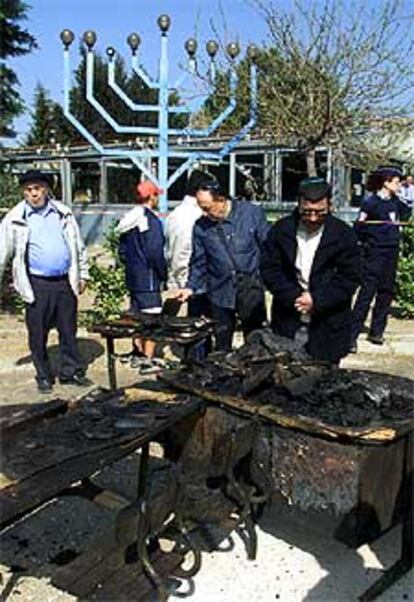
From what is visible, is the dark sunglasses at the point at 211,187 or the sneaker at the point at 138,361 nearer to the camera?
the dark sunglasses at the point at 211,187

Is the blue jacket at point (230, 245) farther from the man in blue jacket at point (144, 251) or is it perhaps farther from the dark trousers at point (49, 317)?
the dark trousers at point (49, 317)

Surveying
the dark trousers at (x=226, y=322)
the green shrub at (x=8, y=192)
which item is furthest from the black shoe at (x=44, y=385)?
the green shrub at (x=8, y=192)

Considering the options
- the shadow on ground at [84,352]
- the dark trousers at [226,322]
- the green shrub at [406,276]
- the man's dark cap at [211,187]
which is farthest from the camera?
the green shrub at [406,276]

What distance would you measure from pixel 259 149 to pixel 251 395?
1540 cm

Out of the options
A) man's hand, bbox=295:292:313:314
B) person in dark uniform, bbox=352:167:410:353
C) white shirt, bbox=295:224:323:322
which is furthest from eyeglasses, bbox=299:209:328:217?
person in dark uniform, bbox=352:167:410:353

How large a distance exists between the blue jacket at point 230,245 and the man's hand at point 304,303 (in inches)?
36.1

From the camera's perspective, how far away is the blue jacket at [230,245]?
5023mm

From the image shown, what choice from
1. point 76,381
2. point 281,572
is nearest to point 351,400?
point 281,572

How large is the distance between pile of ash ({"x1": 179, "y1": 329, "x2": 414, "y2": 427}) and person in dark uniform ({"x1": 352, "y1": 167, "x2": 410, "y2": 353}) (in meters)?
3.49

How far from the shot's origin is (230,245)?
5023 millimetres

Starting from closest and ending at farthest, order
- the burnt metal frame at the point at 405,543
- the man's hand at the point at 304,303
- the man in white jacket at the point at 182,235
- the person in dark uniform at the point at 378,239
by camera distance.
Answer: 1. the burnt metal frame at the point at 405,543
2. the man's hand at the point at 304,303
3. the man in white jacket at the point at 182,235
4. the person in dark uniform at the point at 378,239

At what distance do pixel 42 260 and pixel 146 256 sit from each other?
0.91 meters

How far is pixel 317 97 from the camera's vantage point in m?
11.4

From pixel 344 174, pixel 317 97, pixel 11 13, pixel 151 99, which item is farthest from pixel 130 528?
pixel 151 99
